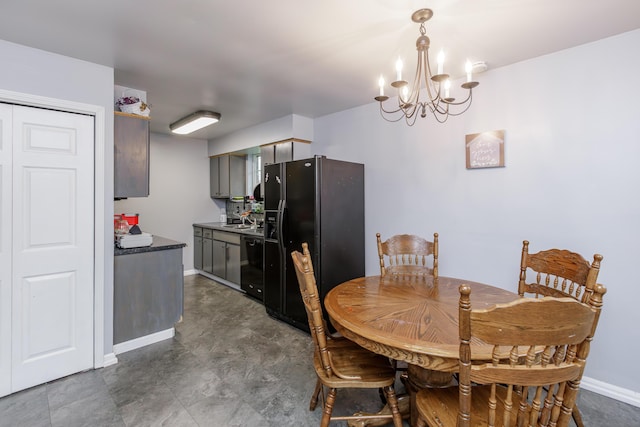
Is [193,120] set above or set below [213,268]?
above

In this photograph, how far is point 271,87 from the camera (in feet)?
9.87

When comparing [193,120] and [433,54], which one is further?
[193,120]

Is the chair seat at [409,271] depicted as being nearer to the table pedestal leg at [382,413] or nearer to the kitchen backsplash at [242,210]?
the table pedestal leg at [382,413]

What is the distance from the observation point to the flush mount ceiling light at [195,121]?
3.77 m

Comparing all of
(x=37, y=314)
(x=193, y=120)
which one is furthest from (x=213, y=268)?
(x=37, y=314)

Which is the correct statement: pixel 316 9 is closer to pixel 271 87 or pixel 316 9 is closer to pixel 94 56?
pixel 271 87

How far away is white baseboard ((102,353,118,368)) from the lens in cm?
248

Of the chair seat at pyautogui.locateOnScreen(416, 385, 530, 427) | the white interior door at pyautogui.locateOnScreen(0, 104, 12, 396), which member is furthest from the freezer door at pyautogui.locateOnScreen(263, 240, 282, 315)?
the chair seat at pyautogui.locateOnScreen(416, 385, 530, 427)

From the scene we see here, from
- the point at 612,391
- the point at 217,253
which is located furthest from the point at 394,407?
the point at 217,253

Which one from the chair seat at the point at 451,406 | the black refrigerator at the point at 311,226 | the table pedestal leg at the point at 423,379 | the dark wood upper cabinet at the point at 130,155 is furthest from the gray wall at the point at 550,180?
the dark wood upper cabinet at the point at 130,155

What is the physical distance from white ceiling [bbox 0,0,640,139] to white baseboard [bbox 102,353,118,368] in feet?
7.83

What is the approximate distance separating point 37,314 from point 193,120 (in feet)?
8.48

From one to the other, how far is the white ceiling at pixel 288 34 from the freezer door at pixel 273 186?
94cm

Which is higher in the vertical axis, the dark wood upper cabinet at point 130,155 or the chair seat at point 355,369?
the dark wood upper cabinet at point 130,155
